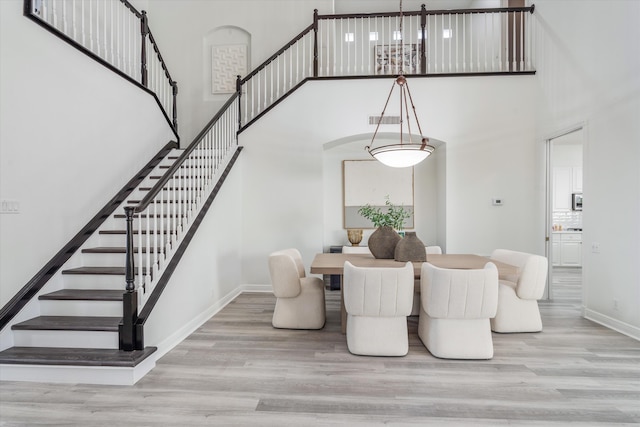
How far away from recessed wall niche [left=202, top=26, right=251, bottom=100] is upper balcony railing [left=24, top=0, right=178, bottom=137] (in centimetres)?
100

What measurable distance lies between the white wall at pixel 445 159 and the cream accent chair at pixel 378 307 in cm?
250

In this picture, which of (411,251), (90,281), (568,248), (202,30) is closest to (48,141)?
(90,281)

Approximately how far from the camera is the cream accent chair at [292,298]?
357cm

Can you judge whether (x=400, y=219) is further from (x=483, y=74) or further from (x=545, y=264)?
(x=483, y=74)

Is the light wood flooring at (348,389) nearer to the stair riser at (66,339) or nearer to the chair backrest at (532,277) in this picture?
the stair riser at (66,339)

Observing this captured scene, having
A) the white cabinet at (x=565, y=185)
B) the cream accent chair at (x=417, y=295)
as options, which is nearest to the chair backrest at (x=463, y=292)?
the cream accent chair at (x=417, y=295)

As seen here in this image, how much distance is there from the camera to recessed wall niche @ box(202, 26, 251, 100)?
659 cm

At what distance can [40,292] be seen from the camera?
9.89ft

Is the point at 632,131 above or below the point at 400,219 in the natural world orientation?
above

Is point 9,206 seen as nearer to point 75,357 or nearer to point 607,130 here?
point 75,357

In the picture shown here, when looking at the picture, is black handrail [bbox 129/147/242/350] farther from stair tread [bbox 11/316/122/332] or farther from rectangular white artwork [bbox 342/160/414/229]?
rectangular white artwork [bbox 342/160/414/229]

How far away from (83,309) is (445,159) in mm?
5061

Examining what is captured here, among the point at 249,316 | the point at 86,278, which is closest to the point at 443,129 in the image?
the point at 249,316

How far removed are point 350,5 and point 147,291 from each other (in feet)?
24.3
